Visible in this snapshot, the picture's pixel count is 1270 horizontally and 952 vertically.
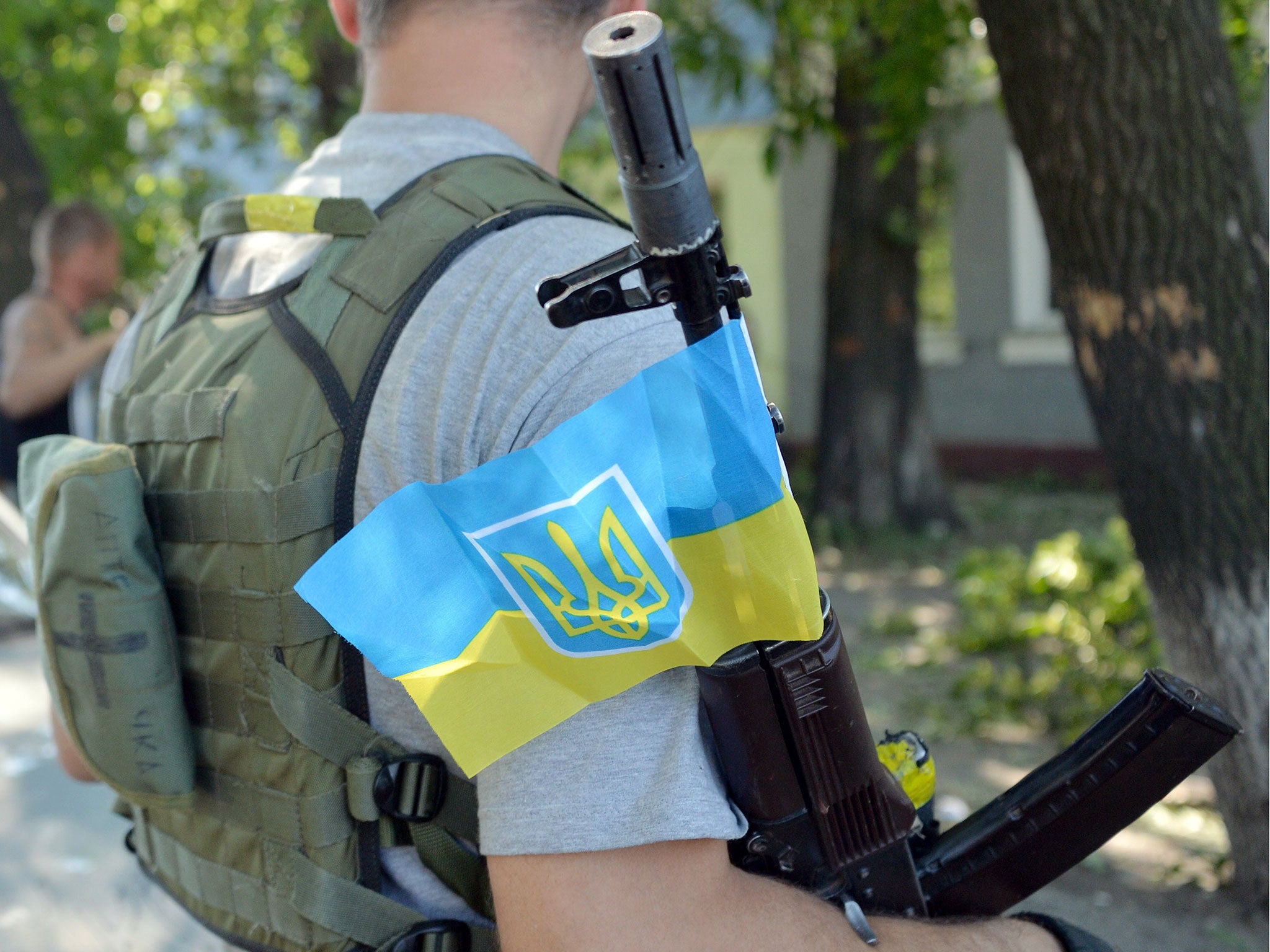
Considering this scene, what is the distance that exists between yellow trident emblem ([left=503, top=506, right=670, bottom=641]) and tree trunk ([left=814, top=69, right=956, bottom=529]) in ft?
23.9

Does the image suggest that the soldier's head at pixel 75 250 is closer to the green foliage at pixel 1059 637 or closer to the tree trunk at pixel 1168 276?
the green foliage at pixel 1059 637

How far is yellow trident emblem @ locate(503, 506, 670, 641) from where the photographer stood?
3.04 ft

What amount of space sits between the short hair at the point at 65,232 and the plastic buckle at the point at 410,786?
5.00 m

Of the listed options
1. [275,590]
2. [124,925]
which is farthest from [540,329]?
[124,925]

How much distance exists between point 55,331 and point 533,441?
4.99 metres

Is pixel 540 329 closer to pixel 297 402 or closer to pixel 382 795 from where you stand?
pixel 297 402

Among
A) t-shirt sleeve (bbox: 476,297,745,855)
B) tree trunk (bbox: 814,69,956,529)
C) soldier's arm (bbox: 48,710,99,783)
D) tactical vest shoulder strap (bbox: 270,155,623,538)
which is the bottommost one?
tree trunk (bbox: 814,69,956,529)

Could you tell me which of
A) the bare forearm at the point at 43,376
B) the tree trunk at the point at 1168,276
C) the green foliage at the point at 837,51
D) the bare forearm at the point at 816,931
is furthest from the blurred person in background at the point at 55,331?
the bare forearm at the point at 816,931

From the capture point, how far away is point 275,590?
44.2 inches

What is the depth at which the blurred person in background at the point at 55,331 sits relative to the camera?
16.3 ft

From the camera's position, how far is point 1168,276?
232 cm

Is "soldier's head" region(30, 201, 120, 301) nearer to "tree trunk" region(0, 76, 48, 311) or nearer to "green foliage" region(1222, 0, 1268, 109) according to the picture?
"tree trunk" region(0, 76, 48, 311)

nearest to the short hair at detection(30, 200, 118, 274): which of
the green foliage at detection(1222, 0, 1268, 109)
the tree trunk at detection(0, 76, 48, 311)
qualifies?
the tree trunk at detection(0, 76, 48, 311)

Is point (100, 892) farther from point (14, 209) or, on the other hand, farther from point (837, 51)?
point (14, 209)
